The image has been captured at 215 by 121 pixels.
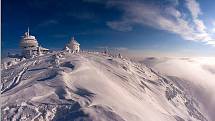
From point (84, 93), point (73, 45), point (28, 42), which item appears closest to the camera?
point (84, 93)

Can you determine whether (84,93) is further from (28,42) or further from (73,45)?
(73,45)

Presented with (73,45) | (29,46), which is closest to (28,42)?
(29,46)

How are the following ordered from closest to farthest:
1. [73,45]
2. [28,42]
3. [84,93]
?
[84,93]
[28,42]
[73,45]

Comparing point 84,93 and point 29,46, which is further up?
point 29,46

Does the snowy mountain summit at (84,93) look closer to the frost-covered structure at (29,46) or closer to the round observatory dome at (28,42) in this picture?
the frost-covered structure at (29,46)

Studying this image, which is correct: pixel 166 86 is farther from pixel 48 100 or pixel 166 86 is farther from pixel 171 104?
pixel 48 100

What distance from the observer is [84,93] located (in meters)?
33.3

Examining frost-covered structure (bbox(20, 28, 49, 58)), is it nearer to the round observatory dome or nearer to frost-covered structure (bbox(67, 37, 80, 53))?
the round observatory dome

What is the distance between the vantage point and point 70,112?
97.9 ft

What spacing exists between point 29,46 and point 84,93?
1055 inches

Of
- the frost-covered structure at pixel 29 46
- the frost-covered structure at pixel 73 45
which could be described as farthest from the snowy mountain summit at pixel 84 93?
the frost-covered structure at pixel 73 45

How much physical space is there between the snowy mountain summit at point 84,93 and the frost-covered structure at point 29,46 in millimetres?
5698

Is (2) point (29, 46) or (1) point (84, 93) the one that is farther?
(2) point (29, 46)

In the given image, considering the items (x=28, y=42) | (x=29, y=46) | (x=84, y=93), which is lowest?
(x=84, y=93)
